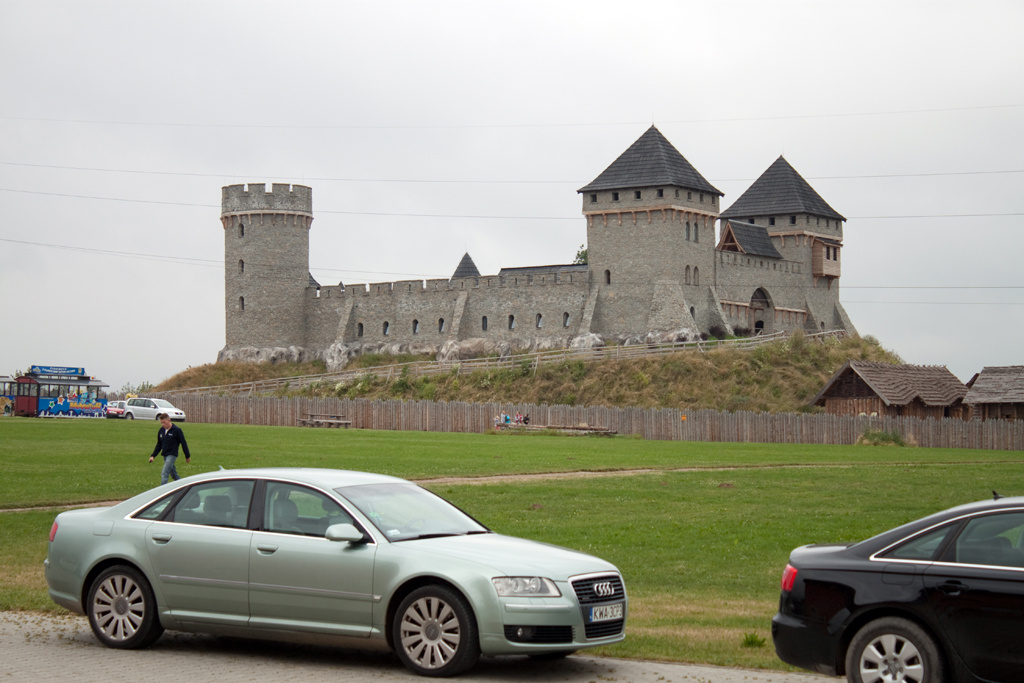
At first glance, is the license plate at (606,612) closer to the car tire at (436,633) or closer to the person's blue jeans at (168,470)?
the car tire at (436,633)

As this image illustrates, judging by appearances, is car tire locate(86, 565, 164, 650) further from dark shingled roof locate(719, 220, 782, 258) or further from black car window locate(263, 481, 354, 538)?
dark shingled roof locate(719, 220, 782, 258)

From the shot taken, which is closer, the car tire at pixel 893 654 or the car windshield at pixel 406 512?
the car tire at pixel 893 654

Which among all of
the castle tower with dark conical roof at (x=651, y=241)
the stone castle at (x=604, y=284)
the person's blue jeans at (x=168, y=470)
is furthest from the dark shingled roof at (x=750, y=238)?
the person's blue jeans at (x=168, y=470)

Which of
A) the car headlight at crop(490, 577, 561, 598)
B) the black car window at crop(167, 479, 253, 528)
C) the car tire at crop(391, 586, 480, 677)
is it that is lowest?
the car tire at crop(391, 586, 480, 677)

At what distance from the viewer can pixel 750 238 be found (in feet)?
239

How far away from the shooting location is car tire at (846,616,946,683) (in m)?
7.67

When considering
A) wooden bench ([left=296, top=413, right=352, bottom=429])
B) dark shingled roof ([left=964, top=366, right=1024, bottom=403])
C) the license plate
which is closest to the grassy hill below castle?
wooden bench ([left=296, top=413, right=352, bottom=429])

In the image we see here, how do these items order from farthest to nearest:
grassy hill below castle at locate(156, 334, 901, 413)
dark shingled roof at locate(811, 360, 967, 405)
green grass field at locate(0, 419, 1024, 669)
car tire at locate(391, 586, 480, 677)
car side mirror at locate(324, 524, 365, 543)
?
grassy hill below castle at locate(156, 334, 901, 413), dark shingled roof at locate(811, 360, 967, 405), green grass field at locate(0, 419, 1024, 669), car side mirror at locate(324, 524, 365, 543), car tire at locate(391, 586, 480, 677)

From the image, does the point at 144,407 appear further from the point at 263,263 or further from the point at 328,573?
the point at 328,573

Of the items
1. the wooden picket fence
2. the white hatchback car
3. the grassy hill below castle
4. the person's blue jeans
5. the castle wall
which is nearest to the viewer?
the person's blue jeans

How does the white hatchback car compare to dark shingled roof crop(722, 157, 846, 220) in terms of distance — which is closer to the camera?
the white hatchback car

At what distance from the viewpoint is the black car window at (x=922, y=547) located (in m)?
7.93

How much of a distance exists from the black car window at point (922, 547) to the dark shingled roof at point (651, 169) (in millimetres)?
59221

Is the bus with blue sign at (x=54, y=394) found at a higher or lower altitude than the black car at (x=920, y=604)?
higher
